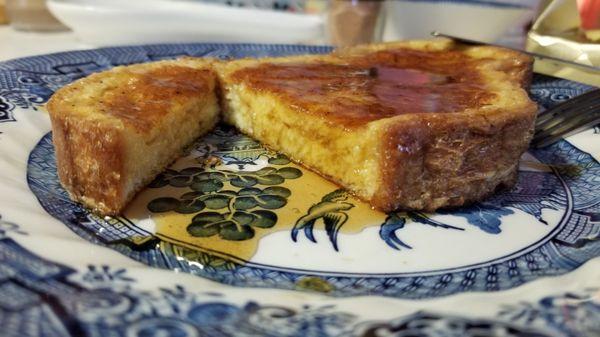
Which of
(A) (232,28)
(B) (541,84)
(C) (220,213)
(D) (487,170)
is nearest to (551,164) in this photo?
(D) (487,170)

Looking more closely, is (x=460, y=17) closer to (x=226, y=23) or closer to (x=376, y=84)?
(x=226, y=23)

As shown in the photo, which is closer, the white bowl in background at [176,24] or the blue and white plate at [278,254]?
the blue and white plate at [278,254]

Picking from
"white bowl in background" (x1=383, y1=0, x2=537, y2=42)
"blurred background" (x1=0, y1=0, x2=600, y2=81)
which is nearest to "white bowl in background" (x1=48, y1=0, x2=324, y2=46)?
"blurred background" (x1=0, y1=0, x2=600, y2=81)

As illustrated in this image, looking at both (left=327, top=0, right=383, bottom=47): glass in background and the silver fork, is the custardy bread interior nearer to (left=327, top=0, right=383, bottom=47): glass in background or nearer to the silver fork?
the silver fork

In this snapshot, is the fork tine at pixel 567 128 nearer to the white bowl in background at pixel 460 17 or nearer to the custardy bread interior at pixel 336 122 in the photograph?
the custardy bread interior at pixel 336 122

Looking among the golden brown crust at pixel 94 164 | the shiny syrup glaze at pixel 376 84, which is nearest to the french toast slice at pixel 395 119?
the shiny syrup glaze at pixel 376 84
